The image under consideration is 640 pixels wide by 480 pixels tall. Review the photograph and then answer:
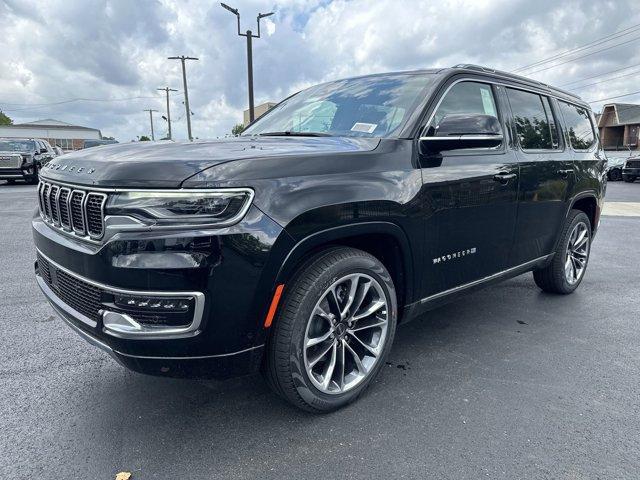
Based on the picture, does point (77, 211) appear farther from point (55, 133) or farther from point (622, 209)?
point (55, 133)

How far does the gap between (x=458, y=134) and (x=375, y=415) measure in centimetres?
166

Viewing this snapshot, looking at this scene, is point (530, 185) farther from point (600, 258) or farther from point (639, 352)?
point (600, 258)

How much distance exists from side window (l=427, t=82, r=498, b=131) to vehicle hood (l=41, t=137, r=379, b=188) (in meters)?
0.63

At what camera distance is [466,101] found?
3295 mm

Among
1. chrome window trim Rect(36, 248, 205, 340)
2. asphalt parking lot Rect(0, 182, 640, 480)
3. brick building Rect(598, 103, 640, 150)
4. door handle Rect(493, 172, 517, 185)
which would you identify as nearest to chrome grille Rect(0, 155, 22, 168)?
asphalt parking lot Rect(0, 182, 640, 480)

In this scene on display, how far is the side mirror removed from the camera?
2.77 meters

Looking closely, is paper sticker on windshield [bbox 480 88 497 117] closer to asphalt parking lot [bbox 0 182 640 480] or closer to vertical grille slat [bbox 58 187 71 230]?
asphalt parking lot [bbox 0 182 640 480]

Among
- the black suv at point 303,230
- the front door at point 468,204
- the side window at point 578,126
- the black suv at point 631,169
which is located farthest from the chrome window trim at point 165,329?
the black suv at point 631,169

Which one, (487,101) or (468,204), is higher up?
(487,101)

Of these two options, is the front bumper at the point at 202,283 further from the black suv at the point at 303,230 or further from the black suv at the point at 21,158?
the black suv at the point at 21,158

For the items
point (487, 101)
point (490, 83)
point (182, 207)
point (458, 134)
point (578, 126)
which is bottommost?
point (182, 207)

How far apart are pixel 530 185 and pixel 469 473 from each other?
90.2 inches

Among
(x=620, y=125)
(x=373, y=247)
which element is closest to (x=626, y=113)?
(x=620, y=125)

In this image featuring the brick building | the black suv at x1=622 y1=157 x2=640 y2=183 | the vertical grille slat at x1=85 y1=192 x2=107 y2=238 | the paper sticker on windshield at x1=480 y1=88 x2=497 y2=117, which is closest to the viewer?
the vertical grille slat at x1=85 y1=192 x2=107 y2=238
